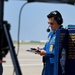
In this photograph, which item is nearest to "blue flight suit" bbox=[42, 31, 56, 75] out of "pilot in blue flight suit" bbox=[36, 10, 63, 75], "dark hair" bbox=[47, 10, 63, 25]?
"pilot in blue flight suit" bbox=[36, 10, 63, 75]

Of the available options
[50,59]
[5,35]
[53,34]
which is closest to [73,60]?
[50,59]

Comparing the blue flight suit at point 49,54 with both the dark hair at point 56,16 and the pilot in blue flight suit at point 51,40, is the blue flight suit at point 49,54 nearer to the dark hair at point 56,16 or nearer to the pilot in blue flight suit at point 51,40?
the pilot in blue flight suit at point 51,40

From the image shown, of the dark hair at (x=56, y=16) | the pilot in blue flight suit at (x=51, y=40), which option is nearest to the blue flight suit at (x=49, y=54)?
the pilot in blue flight suit at (x=51, y=40)

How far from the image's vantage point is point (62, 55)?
269cm

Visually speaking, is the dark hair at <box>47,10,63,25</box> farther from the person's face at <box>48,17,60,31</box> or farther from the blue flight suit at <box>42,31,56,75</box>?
the blue flight suit at <box>42,31,56,75</box>

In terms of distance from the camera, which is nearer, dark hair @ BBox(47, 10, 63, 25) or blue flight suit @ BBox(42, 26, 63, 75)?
blue flight suit @ BBox(42, 26, 63, 75)

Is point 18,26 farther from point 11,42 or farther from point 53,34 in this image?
point 53,34

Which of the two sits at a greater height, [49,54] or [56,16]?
[56,16]

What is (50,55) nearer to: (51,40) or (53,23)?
(51,40)

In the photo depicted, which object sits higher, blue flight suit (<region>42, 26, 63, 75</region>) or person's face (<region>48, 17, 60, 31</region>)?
person's face (<region>48, 17, 60, 31</region>)

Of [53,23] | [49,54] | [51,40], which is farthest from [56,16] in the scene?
[49,54]

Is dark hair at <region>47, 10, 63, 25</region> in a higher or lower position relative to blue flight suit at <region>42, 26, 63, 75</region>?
higher

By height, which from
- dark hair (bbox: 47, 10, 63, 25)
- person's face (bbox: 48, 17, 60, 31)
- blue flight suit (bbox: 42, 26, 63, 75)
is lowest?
blue flight suit (bbox: 42, 26, 63, 75)

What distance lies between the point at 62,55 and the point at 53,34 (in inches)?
21.1
